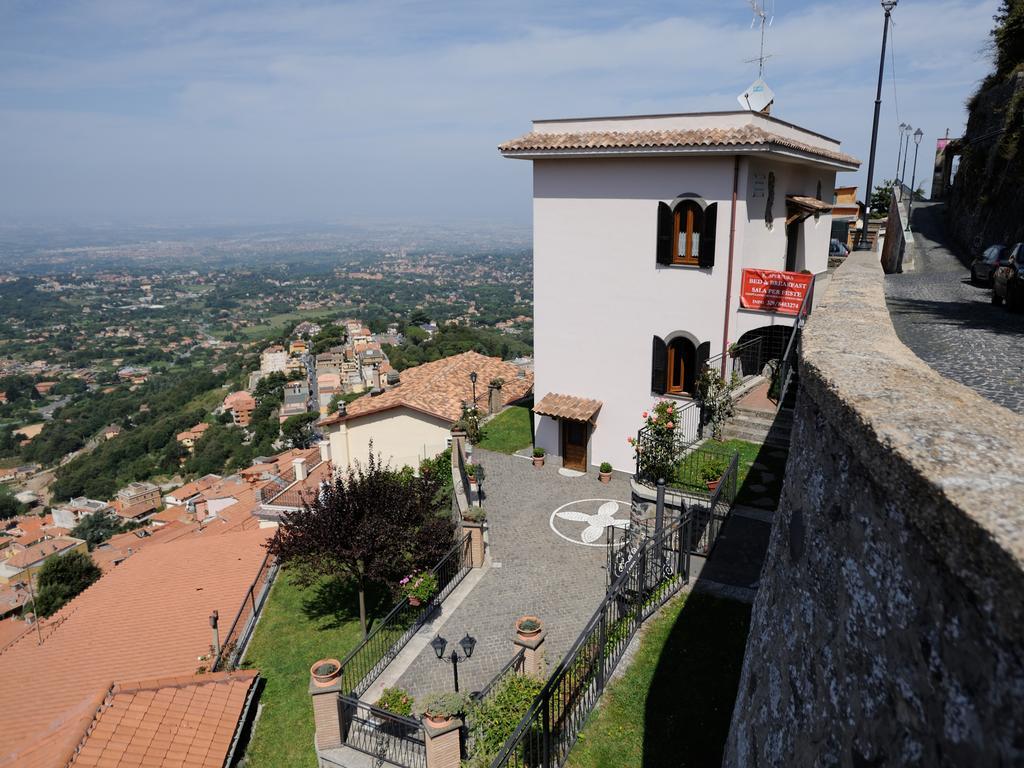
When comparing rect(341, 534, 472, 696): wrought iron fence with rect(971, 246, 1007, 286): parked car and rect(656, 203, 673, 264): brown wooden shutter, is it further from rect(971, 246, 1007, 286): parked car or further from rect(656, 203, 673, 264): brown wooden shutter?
rect(971, 246, 1007, 286): parked car

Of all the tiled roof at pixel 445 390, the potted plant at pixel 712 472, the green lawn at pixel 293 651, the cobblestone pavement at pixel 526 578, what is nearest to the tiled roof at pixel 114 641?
the green lawn at pixel 293 651

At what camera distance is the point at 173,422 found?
289ft

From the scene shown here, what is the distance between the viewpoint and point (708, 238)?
1523 centimetres

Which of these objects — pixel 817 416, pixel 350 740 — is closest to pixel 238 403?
pixel 350 740

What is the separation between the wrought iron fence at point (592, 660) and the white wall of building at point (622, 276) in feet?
24.1

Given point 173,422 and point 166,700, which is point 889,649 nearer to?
point 166,700

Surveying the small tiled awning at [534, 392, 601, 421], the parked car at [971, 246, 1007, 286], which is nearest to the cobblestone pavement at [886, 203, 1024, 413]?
the parked car at [971, 246, 1007, 286]

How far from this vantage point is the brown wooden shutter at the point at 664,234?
15633 mm

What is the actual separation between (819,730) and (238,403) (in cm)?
9332

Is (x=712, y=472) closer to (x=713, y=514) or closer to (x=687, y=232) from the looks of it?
(x=713, y=514)

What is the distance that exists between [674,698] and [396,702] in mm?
4771

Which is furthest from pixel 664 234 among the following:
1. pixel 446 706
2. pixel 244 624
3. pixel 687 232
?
pixel 244 624

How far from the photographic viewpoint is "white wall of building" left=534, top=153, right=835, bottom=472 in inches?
604

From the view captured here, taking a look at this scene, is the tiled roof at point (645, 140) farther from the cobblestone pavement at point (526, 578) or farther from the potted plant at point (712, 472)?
the cobblestone pavement at point (526, 578)
